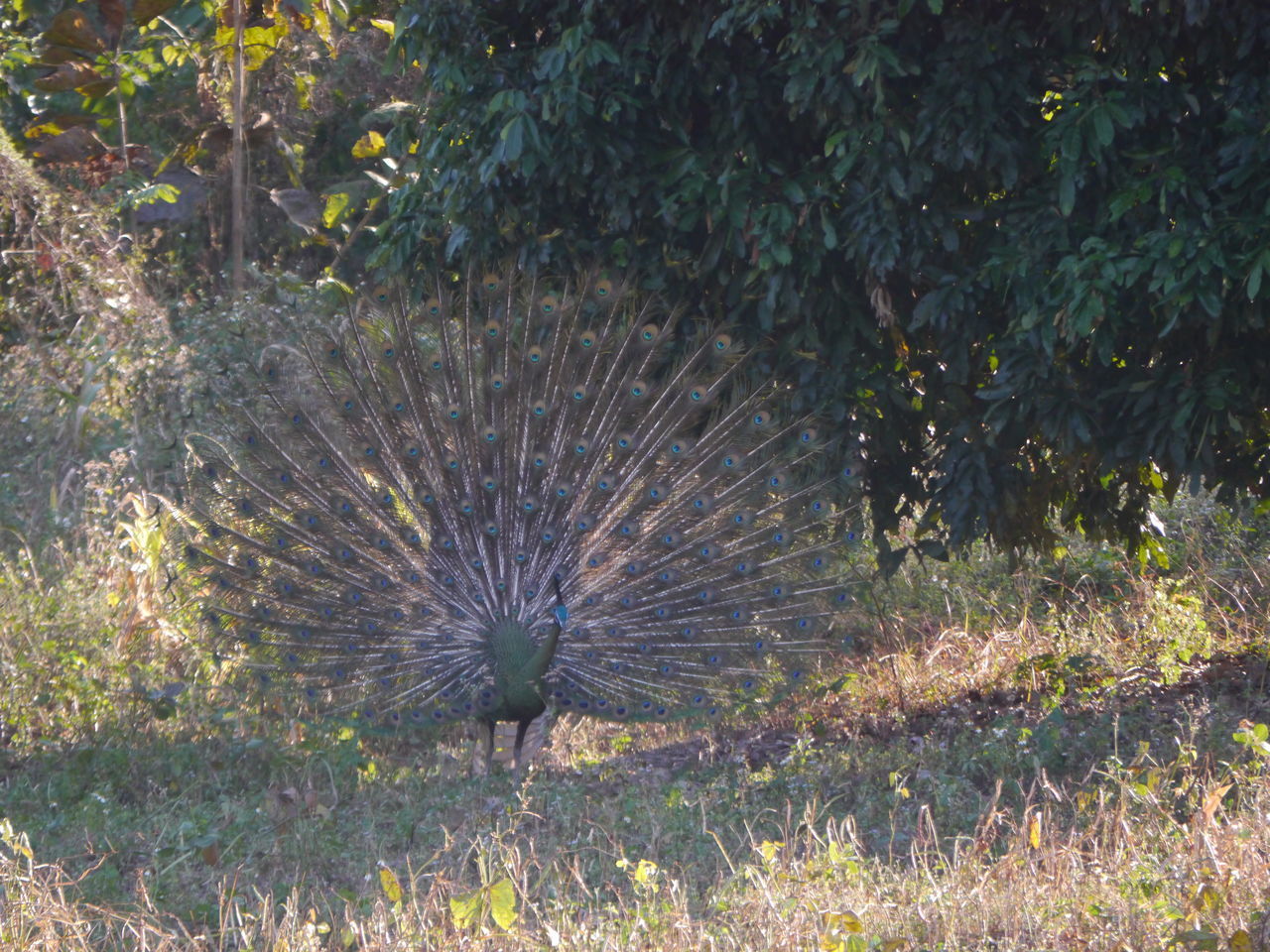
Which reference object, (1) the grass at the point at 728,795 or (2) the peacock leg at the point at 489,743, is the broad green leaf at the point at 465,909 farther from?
(2) the peacock leg at the point at 489,743

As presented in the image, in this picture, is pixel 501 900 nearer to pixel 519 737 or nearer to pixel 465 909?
pixel 465 909

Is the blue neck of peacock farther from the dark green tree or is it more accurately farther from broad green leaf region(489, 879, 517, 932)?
broad green leaf region(489, 879, 517, 932)

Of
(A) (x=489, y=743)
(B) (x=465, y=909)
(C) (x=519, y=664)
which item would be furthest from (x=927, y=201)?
(A) (x=489, y=743)

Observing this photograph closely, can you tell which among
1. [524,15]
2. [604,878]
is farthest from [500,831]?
[524,15]

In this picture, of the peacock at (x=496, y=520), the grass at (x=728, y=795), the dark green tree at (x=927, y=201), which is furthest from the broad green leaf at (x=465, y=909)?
the peacock at (x=496, y=520)

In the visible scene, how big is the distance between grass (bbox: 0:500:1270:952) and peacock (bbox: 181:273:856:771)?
0.42 m

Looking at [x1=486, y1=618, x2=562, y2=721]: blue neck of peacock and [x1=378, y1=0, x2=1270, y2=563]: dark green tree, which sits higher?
[x1=378, y1=0, x2=1270, y2=563]: dark green tree

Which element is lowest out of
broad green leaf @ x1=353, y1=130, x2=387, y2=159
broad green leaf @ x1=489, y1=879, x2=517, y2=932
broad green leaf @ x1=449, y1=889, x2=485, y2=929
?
broad green leaf @ x1=449, y1=889, x2=485, y2=929

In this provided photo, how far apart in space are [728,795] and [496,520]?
1931mm

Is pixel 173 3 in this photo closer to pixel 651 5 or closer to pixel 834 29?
pixel 651 5

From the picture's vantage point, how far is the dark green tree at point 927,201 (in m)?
4.54

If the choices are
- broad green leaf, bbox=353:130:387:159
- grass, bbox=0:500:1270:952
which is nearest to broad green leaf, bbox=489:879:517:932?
grass, bbox=0:500:1270:952

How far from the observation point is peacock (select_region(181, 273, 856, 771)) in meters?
6.41

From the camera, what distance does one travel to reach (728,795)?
5.76m
